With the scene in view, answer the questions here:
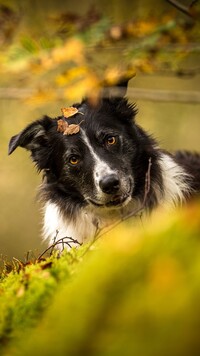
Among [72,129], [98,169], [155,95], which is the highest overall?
[72,129]

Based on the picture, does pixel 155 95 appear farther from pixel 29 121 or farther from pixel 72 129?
pixel 29 121

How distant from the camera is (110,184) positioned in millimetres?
5055

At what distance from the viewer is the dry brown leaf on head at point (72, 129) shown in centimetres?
553

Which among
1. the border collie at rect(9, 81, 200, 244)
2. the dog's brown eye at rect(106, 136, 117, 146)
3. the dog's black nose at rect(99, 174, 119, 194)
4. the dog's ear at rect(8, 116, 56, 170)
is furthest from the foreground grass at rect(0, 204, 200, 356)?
the dog's ear at rect(8, 116, 56, 170)

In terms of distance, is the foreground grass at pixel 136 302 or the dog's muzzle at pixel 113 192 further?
the dog's muzzle at pixel 113 192

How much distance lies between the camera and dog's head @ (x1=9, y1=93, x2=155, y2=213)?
206 inches

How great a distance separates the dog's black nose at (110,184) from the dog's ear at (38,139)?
1.12 meters

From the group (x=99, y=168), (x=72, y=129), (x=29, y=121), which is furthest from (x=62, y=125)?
(x=29, y=121)

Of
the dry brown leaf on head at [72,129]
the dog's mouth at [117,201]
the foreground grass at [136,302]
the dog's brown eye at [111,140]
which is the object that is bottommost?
the foreground grass at [136,302]

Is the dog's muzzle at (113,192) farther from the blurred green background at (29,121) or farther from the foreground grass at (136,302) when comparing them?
the blurred green background at (29,121)

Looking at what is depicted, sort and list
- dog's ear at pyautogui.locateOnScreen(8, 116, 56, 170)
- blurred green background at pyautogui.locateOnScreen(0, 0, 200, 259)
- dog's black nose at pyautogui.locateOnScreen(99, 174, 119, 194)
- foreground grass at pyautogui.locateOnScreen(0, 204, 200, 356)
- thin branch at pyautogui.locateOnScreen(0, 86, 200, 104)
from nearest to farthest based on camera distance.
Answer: foreground grass at pyautogui.locateOnScreen(0, 204, 200, 356), thin branch at pyautogui.locateOnScreen(0, 86, 200, 104), dog's black nose at pyautogui.locateOnScreen(99, 174, 119, 194), dog's ear at pyautogui.locateOnScreen(8, 116, 56, 170), blurred green background at pyautogui.locateOnScreen(0, 0, 200, 259)

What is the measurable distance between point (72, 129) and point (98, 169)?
2.05ft

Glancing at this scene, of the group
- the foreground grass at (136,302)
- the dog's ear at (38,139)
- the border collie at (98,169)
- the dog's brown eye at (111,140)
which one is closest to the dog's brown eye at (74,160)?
the border collie at (98,169)

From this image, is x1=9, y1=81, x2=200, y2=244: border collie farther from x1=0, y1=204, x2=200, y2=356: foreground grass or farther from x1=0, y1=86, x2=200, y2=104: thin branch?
x1=0, y1=204, x2=200, y2=356: foreground grass
